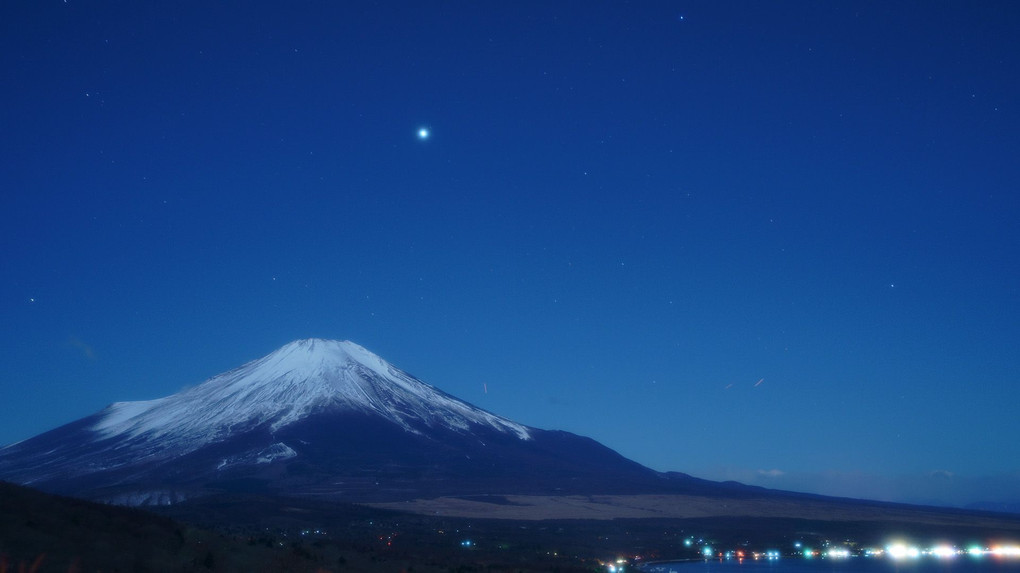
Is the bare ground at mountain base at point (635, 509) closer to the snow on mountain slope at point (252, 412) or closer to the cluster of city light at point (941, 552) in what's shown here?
the cluster of city light at point (941, 552)

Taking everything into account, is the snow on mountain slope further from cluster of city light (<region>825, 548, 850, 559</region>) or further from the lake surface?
the lake surface

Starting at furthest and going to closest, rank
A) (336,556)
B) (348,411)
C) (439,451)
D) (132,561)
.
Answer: (348,411)
(439,451)
(336,556)
(132,561)

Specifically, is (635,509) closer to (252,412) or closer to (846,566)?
(846,566)

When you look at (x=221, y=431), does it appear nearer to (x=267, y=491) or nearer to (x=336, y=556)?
(x=267, y=491)

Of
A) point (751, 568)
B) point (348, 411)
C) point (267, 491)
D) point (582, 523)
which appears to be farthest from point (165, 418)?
point (751, 568)

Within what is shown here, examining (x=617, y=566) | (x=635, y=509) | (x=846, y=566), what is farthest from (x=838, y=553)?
(x=635, y=509)

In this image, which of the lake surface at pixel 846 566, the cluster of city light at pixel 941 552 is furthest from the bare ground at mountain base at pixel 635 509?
the lake surface at pixel 846 566

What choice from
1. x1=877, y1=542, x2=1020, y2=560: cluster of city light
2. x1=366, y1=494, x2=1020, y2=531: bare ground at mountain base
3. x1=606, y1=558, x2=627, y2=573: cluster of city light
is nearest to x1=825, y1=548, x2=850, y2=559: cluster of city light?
x1=877, y1=542, x2=1020, y2=560: cluster of city light
